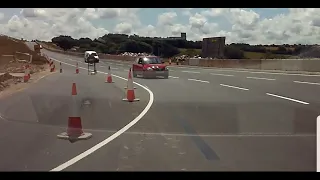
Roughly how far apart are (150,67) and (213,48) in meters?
17.7

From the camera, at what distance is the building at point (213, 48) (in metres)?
46.1

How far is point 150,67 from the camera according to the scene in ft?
107

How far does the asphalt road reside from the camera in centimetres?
729

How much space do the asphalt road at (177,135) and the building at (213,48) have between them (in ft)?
93.3

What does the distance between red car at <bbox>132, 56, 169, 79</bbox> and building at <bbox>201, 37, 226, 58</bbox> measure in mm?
12450

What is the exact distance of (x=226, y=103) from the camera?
15.8 metres

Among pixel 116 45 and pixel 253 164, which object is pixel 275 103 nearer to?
pixel 253 164

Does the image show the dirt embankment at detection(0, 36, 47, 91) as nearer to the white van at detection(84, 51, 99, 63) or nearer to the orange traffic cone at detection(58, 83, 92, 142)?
the white van at detection(84, 51, 99, 63)

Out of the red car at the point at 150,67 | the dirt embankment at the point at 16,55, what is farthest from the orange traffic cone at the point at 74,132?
the dirt embankment at the point at 16,55

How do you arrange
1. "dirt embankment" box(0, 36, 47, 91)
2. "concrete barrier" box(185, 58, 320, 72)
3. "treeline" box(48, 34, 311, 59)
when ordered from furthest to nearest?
1. "dirt embankment" box(0, 36, 47, 91)
2. "concrete barrier" box(185, 58, 320, 72)
3. "treeline" box(48, 34, 311, 59)

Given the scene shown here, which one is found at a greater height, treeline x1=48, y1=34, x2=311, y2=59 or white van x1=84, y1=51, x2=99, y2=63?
treeline x1=48, y1=34, x2=311, y2=59

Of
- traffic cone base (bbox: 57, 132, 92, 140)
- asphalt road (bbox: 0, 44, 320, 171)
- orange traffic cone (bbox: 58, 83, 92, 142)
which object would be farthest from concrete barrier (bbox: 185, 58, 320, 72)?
traffic cone base (bbox: 57, 132, 92, 140)

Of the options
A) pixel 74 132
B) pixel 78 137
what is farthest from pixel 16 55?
pixel 78 137

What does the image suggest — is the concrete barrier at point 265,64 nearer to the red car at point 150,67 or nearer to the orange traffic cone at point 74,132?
the red car at point 150,67
